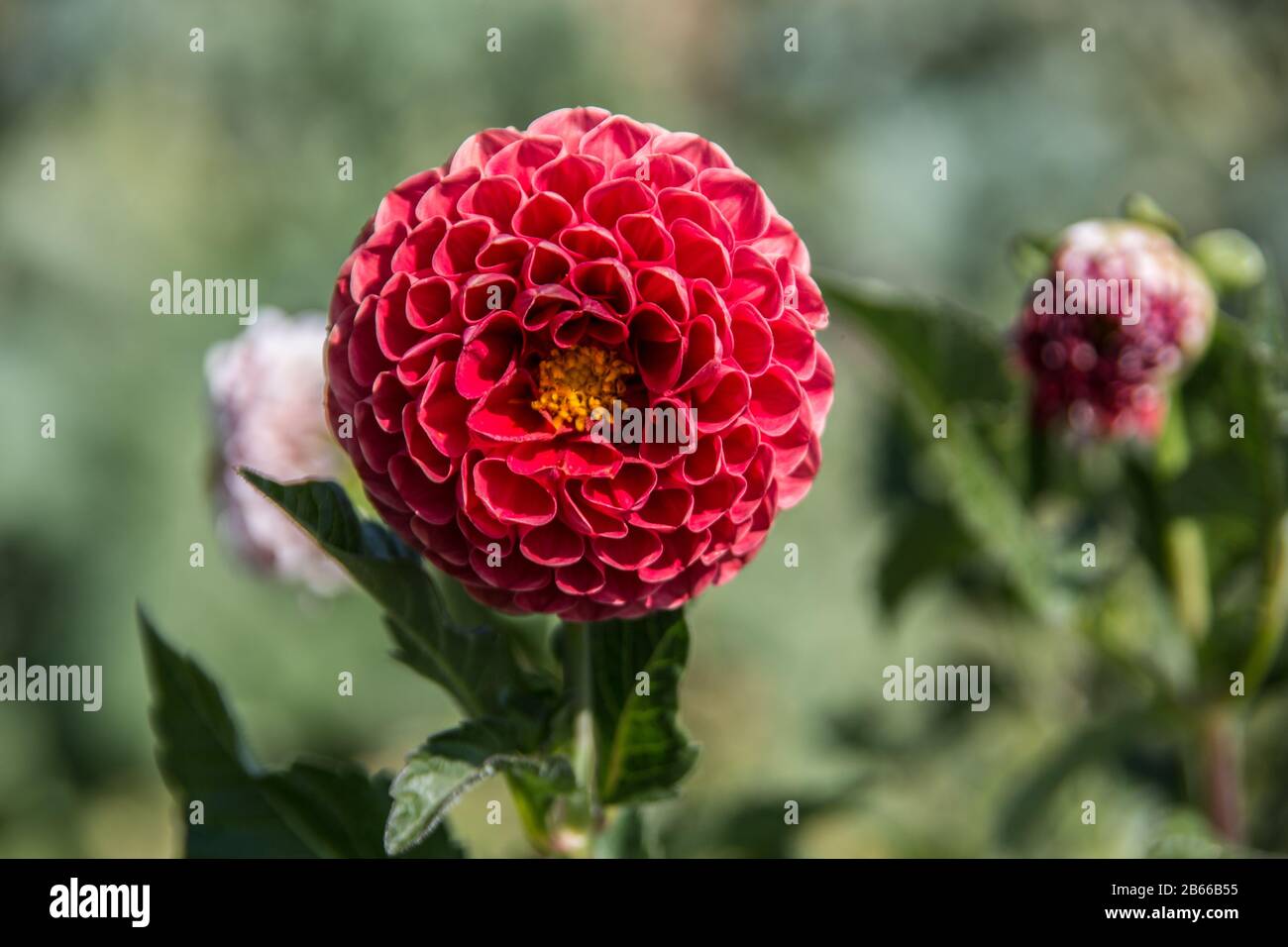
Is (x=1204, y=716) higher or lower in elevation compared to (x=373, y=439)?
lower

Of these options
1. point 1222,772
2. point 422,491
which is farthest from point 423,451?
point 1222,772

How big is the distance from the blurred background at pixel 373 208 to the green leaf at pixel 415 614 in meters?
1.39

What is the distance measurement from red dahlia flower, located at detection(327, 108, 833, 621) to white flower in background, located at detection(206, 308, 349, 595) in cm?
67

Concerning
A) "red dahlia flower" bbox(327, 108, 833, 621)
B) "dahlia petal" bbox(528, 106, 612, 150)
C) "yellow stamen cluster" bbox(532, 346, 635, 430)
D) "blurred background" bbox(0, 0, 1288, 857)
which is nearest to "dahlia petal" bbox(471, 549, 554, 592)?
"red dahlia flower" bbox(327, 108, 833, 621)

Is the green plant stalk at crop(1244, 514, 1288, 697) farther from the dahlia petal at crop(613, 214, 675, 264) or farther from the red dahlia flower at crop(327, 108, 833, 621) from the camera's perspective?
the dahlia petal at crop(613, 214, 675, 264)

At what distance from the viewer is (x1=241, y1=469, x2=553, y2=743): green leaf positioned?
3.09 feet

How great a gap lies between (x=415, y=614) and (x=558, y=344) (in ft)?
0.76

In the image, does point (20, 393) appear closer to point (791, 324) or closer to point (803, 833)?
point (803, 833)

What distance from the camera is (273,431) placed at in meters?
1.63

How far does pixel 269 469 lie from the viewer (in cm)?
162

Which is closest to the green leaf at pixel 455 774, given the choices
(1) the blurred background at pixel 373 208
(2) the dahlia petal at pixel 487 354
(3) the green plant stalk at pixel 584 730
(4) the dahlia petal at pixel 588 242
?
(3) the green plant stalk at pixel 584 730

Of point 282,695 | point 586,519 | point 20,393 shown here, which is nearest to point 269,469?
point 586,519

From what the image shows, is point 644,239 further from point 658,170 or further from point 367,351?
point 367,351

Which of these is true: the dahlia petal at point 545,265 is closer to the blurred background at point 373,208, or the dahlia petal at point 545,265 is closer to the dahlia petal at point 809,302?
the dahlia petal at point 809,302
